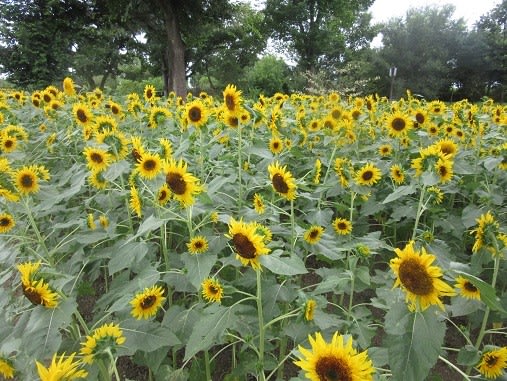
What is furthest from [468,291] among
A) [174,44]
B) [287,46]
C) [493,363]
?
[287,46]

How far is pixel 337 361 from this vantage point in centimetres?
103

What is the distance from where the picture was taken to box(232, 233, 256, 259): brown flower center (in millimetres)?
1435

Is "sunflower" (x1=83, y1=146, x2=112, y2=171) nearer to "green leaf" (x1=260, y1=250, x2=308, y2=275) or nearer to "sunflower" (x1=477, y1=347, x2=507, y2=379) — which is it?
"green leaf" (x1=260, y1=250, x2=308, y2=275)

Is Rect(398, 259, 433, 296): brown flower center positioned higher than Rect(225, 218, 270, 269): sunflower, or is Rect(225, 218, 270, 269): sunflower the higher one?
Rect(225, 218, 270, 269): sunflower

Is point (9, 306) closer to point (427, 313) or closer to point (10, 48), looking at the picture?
point (427, 313)

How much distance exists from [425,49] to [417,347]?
41161 millimetres

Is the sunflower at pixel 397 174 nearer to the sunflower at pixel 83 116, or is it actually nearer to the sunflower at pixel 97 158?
the sunflower at pixel 97 158

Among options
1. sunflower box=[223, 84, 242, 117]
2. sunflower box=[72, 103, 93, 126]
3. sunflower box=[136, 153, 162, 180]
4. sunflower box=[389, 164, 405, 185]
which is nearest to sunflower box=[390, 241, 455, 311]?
sunflower box=[136, 153, 162, 180]

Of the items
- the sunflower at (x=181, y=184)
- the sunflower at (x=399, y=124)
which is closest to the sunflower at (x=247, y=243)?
the sunflower at (x=181, y=184)

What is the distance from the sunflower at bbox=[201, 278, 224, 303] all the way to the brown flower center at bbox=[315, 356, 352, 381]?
2.68 feet

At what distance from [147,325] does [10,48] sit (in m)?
28.1

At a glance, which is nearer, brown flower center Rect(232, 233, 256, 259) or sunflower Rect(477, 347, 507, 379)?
brown flower center Rect(232, 233, 256, 259)

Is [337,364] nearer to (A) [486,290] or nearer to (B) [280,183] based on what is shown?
(A) [486,290]

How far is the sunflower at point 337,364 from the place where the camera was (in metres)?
1.01
